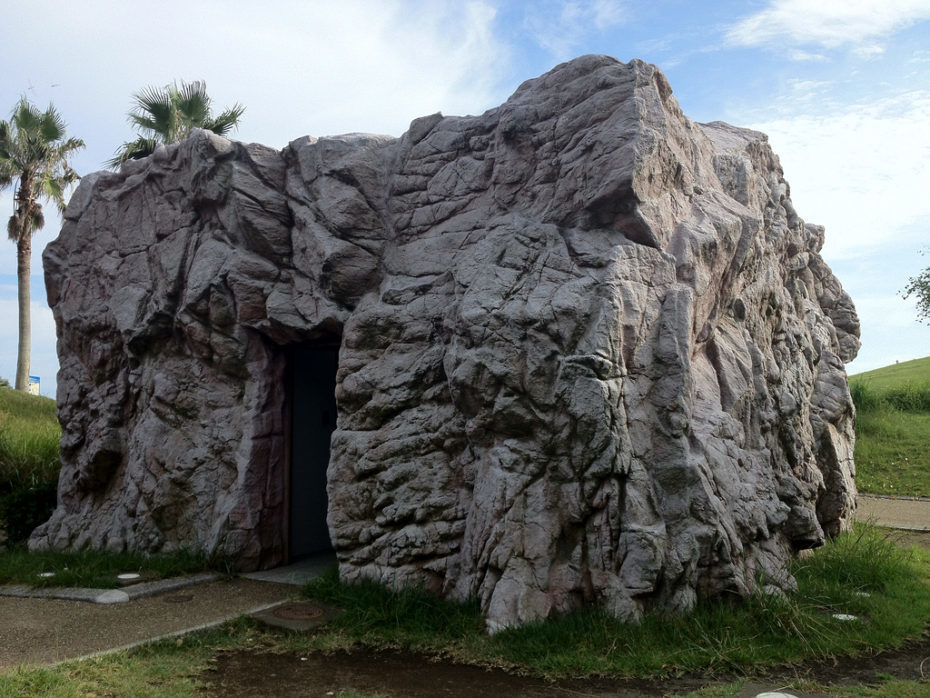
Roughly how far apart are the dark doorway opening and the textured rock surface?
60 cm

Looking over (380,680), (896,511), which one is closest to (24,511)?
(380,680)

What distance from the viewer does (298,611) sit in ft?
22.1

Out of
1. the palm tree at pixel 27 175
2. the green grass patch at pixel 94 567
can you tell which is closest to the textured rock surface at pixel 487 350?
the green grass patch at pixel 94 567

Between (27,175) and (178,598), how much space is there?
63.1 ft

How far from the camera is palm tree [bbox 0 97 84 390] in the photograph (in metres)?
21.8

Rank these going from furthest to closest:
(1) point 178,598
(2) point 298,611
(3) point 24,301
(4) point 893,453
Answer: (3) point 24,301
(4) point 893,453
(1) point 178,598
(2) point 298,611

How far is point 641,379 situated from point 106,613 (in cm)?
515

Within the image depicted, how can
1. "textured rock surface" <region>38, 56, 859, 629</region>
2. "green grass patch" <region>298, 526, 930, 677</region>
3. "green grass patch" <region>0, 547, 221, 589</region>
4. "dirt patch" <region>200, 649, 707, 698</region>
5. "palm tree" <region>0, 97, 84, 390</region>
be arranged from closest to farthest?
1. "dirt patch" <region>200, 649, 707, 698</region>
2. "green grass patch" <region>298, 526, 930, 677</region>
3. "textured rock surface" <region>38, 56, 859, 629</region>
4. "green grass patch" <region>0, 547, 221, 589</region>
5. "palm tree" <region>0, 97, 84, 390</region>

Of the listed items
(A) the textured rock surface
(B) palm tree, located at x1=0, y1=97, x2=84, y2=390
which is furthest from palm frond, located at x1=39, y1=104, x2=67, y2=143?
(A) the textured rock surface

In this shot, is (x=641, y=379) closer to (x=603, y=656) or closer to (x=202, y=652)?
(x=603, y=656)

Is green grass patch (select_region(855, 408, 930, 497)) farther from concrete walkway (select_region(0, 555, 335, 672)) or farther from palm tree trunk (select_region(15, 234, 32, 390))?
palm tree trunk (select_region(15, 234, 32, 390))

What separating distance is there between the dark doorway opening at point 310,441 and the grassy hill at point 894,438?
10.1 meters

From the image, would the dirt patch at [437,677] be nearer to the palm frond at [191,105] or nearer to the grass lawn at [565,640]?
the grass lawn at [565,640]

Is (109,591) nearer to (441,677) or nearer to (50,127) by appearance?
(441,677)
